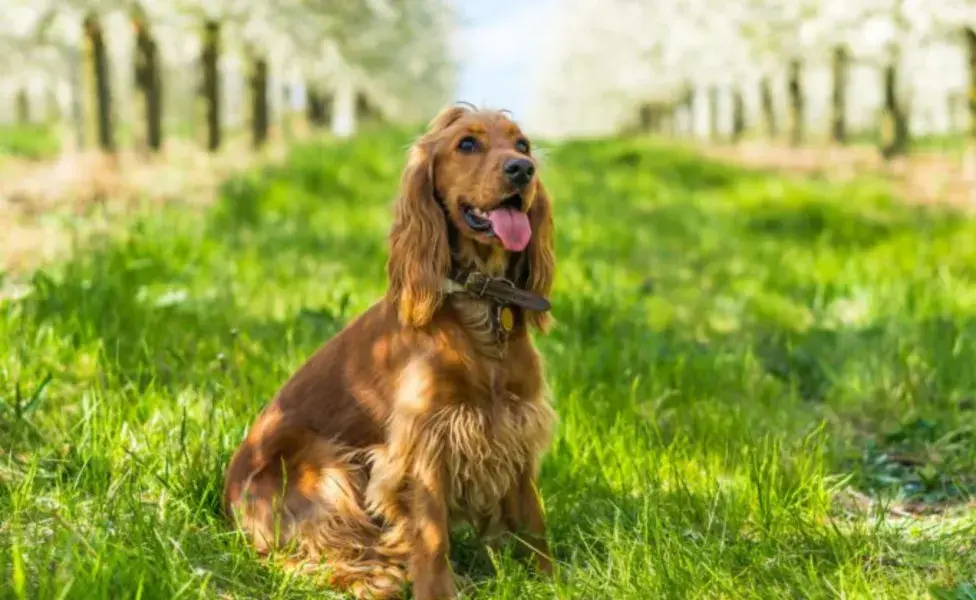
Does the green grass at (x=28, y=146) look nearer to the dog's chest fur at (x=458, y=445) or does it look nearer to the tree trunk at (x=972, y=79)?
the dog's chest fur at (x=458, y=445)

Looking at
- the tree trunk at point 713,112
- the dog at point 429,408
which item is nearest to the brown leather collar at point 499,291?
the dog at point 429,408

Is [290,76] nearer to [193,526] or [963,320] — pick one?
[963,320]

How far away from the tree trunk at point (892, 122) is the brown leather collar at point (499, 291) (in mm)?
15393

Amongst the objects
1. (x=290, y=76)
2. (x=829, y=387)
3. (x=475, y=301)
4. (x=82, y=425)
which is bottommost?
(x=829, y=387)

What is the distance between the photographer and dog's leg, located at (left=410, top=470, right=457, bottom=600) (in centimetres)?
290

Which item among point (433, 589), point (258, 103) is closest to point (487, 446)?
point (433, 589)

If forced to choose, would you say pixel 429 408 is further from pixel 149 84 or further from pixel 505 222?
pixel 149 84

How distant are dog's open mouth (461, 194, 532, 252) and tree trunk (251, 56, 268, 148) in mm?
14837

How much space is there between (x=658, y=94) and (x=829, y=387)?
39039 millimetres

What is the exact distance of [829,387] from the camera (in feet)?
16.3

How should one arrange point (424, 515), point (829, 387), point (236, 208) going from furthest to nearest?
point (236, 208) → point (829, 387) → point (424, 515)

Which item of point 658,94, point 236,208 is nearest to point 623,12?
point 658,94

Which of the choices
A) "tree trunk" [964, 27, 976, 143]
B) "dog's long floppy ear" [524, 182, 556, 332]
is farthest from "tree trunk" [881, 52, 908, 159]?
"dog's long floppy ear" [524, 182, 556, 332]

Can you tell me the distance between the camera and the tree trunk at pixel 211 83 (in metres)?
15.9
